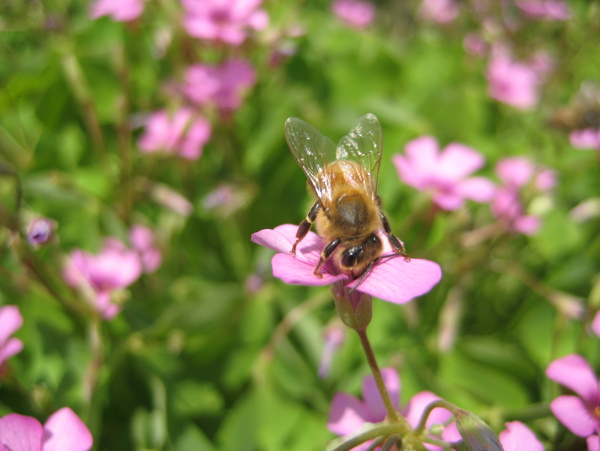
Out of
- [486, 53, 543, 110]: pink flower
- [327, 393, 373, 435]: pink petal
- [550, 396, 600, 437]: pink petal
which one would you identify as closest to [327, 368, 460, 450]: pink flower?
[327, 393, 373, 435]: pink petal

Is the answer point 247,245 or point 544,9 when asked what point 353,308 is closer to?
point 247,245

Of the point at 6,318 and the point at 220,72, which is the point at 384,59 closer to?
the point at 220,72

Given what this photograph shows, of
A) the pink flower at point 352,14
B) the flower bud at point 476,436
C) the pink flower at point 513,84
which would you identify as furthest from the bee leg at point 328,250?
the pink flower at point 352,14

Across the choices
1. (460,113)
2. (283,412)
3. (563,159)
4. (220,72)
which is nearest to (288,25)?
(220,72)

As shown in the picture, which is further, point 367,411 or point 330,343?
point 330,343

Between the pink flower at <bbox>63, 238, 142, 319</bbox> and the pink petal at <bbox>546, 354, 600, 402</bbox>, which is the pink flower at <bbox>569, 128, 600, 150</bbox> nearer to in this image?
the pink petal at <bbox>546, 354, 600, 402</bbox>

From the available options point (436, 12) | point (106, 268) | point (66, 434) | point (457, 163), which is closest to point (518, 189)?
point (457, 163)
